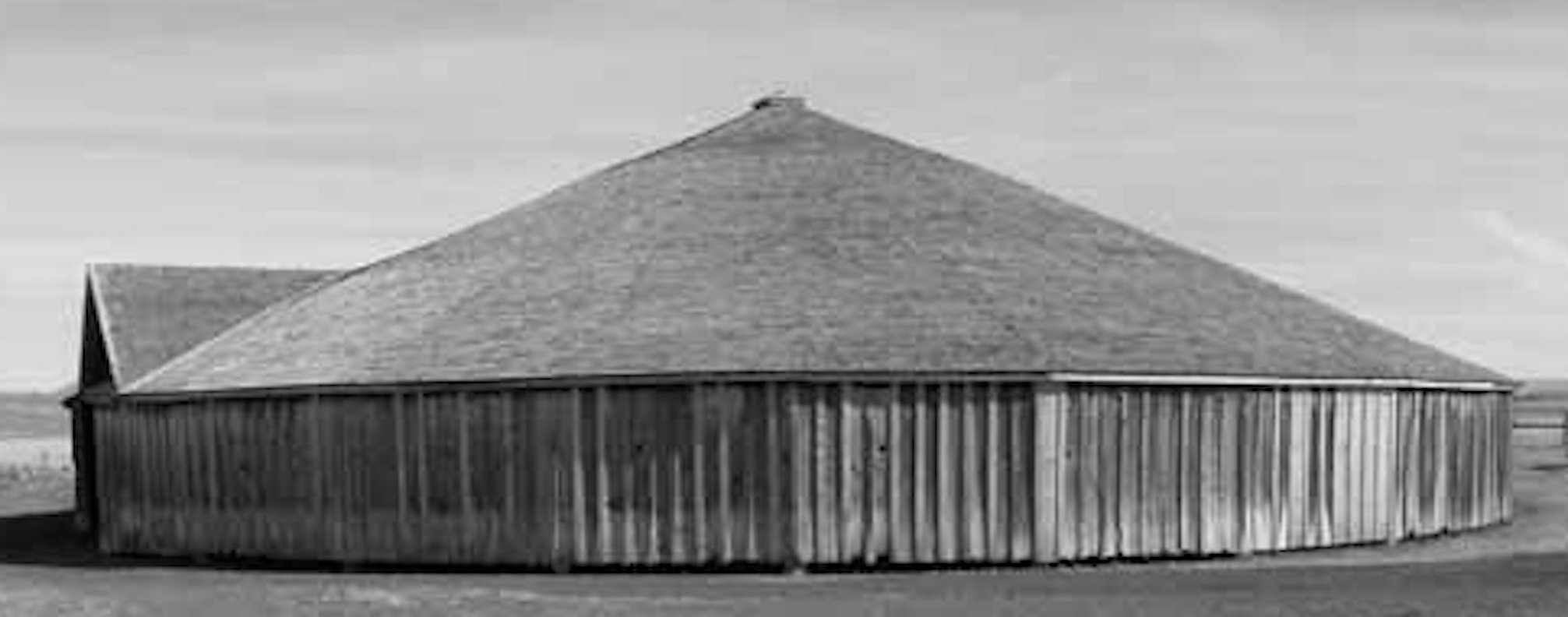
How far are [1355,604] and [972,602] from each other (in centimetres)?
454

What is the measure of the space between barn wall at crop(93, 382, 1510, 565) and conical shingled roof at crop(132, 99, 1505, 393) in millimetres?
599

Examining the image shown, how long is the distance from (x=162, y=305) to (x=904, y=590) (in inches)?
929

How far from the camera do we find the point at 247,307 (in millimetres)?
42906

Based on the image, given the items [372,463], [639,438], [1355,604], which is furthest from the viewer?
[372,463]

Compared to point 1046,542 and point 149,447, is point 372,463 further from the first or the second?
point 1046,542

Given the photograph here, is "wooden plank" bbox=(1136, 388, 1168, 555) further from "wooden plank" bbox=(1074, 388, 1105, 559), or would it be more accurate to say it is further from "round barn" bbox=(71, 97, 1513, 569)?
"wooden plank" bbox=(1074, 388, 1105, 559)

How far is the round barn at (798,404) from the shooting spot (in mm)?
28859

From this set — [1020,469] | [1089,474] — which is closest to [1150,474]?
[1089,474]

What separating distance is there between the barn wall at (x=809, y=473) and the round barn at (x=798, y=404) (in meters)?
0.05

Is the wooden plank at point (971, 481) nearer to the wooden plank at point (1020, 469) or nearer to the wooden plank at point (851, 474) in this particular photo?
the wooden plank at point (1020, 469)

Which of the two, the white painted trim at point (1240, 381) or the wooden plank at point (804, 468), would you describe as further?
the white painted trim at point (1240, 381)

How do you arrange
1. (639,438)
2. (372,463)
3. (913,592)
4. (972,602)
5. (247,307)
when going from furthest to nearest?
(247,307) < (372,463) < (639,438) < (913,592) < (972,602)

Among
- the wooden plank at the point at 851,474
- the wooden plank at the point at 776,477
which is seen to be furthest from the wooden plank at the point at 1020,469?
the wooden plank at the point at 776,477

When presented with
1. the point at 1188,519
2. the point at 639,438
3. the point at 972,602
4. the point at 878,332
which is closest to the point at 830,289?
the point at 878,332
